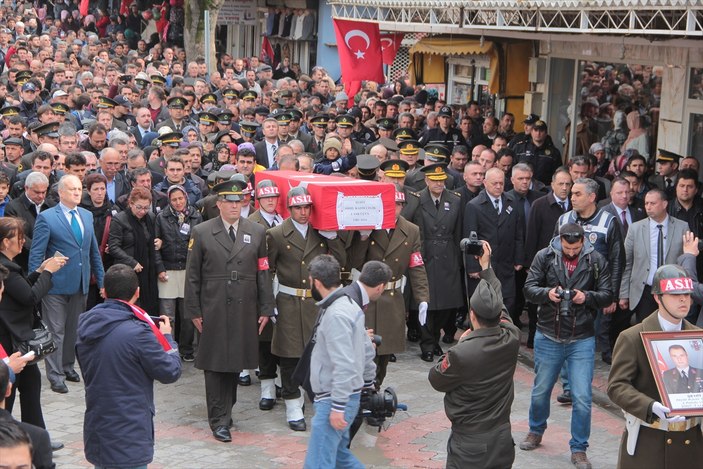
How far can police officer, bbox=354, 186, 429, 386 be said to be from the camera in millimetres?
9000

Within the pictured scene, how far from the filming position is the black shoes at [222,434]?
27.7 ft

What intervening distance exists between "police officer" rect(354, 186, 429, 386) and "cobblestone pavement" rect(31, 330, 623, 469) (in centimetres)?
58

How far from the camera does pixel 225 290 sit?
861 centimetres

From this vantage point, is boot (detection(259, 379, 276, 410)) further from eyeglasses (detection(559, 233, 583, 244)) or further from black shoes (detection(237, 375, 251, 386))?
eyeglasses (detection(559, 233, 583, 244))

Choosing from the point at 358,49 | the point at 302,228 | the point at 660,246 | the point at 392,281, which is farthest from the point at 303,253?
the point at 358,49

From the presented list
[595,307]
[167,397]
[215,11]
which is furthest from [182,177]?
[215,11]

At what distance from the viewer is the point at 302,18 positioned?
30.0m

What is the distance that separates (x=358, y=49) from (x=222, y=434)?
385 inches

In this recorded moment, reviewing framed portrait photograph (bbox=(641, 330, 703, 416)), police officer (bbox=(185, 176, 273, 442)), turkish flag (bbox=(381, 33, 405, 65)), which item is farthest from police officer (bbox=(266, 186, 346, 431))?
turkish flag (bbox=(381, 33, 405, 65))

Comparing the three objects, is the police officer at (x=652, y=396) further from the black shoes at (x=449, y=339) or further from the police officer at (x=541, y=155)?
the police officer at (x=541, y=155)

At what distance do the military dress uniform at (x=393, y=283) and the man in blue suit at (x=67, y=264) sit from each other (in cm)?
239

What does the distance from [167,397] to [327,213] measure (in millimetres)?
2290

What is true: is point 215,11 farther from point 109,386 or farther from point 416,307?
point 109,386

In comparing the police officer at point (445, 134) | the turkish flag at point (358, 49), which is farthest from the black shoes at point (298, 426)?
the turkish flag at point (358, 49)
